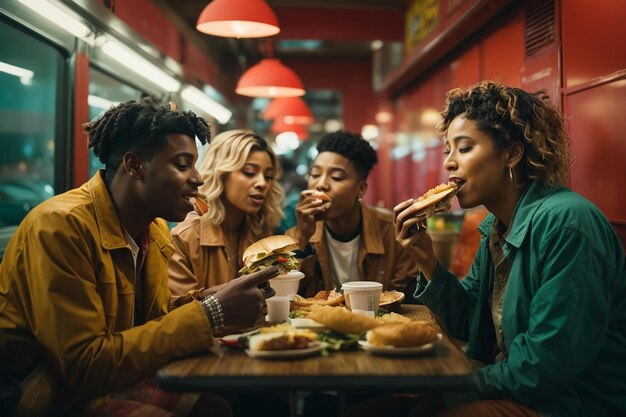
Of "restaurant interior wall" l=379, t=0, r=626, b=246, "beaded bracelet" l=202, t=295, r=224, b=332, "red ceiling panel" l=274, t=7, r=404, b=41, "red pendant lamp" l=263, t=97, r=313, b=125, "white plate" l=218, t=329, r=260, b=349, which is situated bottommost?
"white plate" l=218, t=329, r=260, b=349

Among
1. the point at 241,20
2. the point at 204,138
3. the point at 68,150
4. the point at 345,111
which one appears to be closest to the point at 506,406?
the point at 204,138

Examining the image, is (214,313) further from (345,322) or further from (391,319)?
(391,319)

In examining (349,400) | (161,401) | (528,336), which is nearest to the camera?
(528,336)

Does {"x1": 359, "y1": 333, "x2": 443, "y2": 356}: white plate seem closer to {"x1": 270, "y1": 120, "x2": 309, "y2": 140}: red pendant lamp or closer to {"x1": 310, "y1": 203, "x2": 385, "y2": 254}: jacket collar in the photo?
{"x1": 310, "y1": 203, "x2": 385, "y2": 254}: jacket collar

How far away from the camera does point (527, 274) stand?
94.3 inches

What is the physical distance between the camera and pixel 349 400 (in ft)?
11.9

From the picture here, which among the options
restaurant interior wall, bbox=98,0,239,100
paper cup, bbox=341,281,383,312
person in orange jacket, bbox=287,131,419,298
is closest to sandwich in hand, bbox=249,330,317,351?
paper cup, bbox=341,281,383,312

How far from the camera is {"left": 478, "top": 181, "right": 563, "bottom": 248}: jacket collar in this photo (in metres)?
2.40

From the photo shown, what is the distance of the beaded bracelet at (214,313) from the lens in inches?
89.4

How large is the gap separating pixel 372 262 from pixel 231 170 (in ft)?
3.62

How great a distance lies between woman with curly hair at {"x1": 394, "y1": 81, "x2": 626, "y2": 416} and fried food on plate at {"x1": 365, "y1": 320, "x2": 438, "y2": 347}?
1.27 ft

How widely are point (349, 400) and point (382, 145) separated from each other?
940 centimetres

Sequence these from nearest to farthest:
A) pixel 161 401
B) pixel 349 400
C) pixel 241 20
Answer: pixel 161 401 < pixel 349 400 < pixel 241 20

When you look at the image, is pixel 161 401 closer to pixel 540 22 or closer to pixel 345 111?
pixel 540 22
